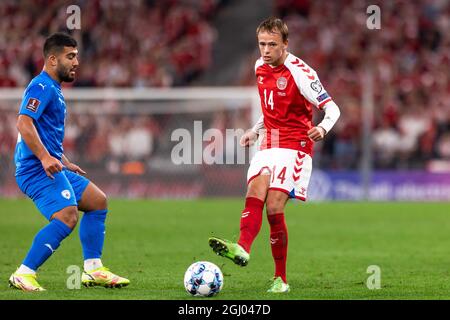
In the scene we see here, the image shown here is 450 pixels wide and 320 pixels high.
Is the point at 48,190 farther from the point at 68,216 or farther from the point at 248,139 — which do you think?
the point at 248,139

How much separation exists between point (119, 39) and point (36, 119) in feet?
55.0

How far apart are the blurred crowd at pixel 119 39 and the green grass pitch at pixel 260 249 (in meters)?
4.41

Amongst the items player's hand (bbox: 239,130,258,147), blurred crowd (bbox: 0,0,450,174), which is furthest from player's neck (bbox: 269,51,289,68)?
blurred crowd (bbox: 0,0,450,174)

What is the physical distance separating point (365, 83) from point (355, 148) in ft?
4.78

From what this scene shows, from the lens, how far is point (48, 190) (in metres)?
7.95

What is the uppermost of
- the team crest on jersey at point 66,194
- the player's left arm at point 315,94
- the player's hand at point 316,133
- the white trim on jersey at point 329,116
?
the player's left arm at point 315,94

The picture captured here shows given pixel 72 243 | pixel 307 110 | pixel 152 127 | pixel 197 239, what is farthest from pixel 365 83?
pixel 307 110

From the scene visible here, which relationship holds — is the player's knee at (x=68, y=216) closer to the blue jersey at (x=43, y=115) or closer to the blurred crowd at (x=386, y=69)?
the blue jersey at (x=43, y=115)

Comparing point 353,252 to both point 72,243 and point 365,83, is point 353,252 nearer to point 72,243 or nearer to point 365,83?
point 72,243

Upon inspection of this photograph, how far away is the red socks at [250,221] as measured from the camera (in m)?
→ 7.88

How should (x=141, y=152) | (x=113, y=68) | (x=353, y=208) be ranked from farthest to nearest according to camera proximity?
(x=113, y=68)
(x=141, y=152)
(x=353, y=208)

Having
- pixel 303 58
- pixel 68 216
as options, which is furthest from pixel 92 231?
pixel 303 58

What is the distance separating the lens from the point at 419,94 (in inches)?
865

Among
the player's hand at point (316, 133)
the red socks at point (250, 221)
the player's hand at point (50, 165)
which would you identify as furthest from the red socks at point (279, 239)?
the player's hand at point (50, 165)
